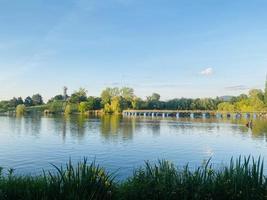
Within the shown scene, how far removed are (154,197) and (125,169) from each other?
2277 cm

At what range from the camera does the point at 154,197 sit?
9742mm

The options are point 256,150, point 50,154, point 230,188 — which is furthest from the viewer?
point 256,150

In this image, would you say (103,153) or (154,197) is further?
(103,153)

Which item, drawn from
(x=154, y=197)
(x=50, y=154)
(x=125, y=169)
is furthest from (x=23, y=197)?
(x=50, y=154)

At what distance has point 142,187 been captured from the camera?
33.2 feet

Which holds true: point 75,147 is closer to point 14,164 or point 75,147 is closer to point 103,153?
point 103,153

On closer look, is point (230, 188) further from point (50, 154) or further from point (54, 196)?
point (50, 154)

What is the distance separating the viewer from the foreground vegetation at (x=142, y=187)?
30.9 ft

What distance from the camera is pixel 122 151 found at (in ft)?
146

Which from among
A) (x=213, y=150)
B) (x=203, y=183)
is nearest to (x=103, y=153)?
(x=213, y=150)

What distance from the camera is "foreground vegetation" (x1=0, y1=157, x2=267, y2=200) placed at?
941 cm

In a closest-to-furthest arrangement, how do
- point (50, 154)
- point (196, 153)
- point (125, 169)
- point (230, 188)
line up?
point (230, 188) < point (125, 169) < point (50, 154) < point (196, 153)

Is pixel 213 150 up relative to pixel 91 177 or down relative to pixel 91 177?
down

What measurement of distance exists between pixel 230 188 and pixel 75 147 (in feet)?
134
